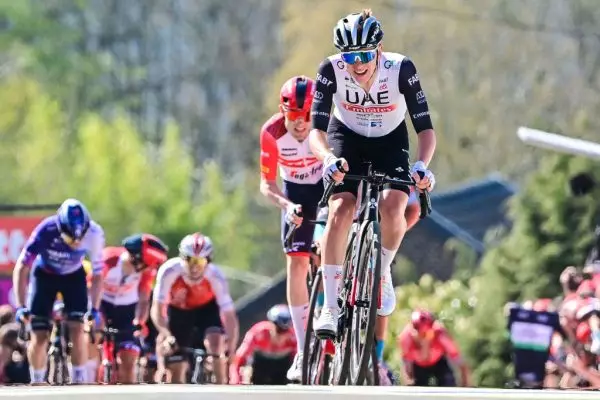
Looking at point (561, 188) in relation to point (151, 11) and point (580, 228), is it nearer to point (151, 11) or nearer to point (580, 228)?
point (580, 228)

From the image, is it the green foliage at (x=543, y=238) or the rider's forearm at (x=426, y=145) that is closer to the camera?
the rider's forearm at (x=426, y=145)

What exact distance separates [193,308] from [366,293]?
755cm

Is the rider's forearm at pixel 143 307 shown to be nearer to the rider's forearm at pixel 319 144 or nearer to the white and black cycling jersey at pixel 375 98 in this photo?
the white and black cycling jersey at pixel 375 98

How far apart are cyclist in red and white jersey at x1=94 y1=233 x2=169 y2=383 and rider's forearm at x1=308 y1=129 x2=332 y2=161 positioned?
7.73 meters

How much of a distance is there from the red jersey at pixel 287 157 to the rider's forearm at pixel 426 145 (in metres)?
2.27

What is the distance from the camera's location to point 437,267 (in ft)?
111

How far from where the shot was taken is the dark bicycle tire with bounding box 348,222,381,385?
34.0 feet

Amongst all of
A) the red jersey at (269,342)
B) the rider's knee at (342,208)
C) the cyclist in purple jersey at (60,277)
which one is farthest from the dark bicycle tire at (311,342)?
the red jersey at (269,342)

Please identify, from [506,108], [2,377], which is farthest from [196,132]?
[2,377]

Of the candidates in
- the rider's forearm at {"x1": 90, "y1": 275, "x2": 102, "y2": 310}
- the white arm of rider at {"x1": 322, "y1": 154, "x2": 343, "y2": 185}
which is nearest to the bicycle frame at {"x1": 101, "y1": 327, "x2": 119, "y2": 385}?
the rider's forearm at {"x1": 90, "y1": 275, "x2": 102, "y2": 310}

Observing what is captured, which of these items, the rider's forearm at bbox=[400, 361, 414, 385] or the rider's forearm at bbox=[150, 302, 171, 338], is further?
the rider's forearm at bbox=[400, 361, 414, 385]

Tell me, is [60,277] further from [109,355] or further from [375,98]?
[375,98]

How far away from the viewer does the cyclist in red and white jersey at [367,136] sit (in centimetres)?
1082

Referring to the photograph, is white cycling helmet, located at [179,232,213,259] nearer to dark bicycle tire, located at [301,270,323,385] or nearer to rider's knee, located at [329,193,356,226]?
dark bicycle tire, located at [301,270,323,385]
